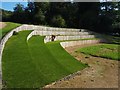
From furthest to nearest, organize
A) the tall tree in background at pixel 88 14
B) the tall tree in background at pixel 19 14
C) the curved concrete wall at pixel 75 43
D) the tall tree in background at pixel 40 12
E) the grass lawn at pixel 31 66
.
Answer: the tall tree in background at pixel 88 14 → the tall tree in background at pixel 19 14 → the tall tree in background at pixel 40 12 → the curved concrete wall at pixel 75 43 → the grass lawn at pixel 31 66

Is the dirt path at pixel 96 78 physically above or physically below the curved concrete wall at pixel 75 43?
below

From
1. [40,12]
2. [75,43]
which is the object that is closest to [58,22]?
[40,12]

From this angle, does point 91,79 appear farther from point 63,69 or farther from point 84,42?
point 84,42

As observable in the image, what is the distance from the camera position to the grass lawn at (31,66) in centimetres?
1341

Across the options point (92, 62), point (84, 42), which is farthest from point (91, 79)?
point (84, 42)

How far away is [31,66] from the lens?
1578cm

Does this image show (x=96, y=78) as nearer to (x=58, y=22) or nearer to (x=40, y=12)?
(x=58, y=22)

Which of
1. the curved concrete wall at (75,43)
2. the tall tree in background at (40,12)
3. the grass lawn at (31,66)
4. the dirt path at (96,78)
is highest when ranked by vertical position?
the tall tree in background at (40,12)

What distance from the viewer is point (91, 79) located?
1664cm

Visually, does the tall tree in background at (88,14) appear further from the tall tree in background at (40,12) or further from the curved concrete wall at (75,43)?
the curved concrete wall at (75,43)

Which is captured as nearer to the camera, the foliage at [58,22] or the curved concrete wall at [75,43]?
the curved concrete wall at [75,43]

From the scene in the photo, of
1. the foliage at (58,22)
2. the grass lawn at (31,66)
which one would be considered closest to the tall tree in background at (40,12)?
the foliage at (58,22)

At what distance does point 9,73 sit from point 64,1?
1705 inches

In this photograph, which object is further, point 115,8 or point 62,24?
point 115,8
